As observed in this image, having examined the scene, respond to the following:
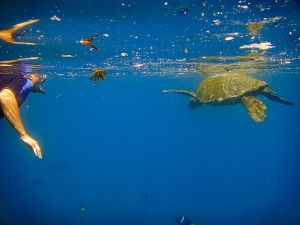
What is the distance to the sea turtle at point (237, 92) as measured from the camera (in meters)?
14.0

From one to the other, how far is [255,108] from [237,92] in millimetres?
1255

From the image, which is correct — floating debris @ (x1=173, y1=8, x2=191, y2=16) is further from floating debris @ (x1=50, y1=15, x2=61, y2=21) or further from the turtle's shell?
the turtle's shell

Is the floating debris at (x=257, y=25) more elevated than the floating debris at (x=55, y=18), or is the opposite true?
the floating debris at (x=55, y=18)

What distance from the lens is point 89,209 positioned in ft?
113

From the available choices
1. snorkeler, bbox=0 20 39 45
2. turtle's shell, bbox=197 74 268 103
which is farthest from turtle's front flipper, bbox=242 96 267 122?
snorkeler, bbox=0 20 39 45

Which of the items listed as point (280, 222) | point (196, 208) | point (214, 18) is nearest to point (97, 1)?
point (214, 18)

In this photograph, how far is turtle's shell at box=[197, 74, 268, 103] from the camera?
14391 millimetres

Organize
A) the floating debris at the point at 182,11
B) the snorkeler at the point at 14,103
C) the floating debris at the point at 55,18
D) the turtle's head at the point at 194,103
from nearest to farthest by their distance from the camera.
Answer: the snorkeler at the point at 14,103
the floating debris at the point at 182,11
the floating debris at the point at 55,18
the turtle's head at the point at 194,103

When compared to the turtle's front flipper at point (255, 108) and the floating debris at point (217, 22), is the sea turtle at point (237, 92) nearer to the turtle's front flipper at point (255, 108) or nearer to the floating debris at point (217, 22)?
the turtle's front flipper at point (255, 108)

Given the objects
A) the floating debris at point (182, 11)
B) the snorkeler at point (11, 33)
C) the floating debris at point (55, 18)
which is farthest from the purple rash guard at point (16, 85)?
the floating debris at point (182, 11)

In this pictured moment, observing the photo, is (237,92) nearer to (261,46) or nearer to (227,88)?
(227,88)

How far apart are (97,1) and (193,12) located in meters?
3.49

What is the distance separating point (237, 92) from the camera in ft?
47.4

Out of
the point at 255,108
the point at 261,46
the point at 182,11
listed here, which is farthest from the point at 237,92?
the point at 182,11
